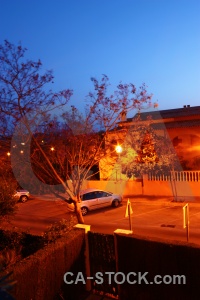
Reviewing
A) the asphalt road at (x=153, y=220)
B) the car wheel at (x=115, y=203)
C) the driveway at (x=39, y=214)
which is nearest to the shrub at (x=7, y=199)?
the driveway at (x=39, y=214)

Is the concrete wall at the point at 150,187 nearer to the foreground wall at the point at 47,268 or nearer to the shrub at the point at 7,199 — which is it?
the shrub at the point at 7,199

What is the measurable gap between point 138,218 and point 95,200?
11.6 feet

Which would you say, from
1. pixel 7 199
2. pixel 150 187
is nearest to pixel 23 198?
pixel 150 187

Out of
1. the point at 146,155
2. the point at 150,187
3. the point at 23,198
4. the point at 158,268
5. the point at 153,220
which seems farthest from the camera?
the point at 23,198

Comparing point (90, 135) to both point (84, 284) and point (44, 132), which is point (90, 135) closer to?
point (44, 132)

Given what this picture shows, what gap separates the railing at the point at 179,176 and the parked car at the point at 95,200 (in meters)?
3.08

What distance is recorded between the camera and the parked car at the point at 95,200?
803 inches

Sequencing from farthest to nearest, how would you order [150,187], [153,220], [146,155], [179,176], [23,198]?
[23,198], [146,155], [150,187], [179,176], [153,220]

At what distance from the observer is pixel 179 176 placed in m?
22.1

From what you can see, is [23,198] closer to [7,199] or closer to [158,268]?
[7,199]

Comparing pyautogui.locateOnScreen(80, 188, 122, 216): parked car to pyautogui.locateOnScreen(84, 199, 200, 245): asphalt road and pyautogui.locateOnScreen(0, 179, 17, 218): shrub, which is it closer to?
pyautogui.locateOnScreen(84, 199, 200, 245): asphalt road

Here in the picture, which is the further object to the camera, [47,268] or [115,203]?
[115,203]

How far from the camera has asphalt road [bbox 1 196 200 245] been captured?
49.3 ft

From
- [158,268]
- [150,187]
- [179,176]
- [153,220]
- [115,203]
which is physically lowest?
[153,220]
